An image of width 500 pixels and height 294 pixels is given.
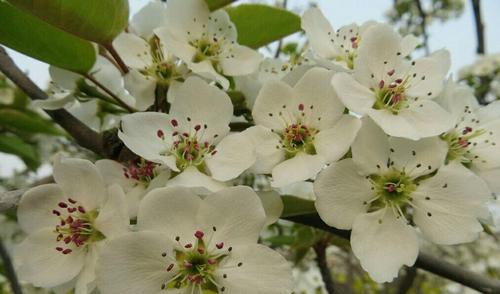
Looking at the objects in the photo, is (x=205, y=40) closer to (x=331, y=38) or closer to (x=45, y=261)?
(x=331, y=38)

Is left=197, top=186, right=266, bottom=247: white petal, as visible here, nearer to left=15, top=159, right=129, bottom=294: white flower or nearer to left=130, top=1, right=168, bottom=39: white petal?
left=15, top=159, right=129, bottom=294: white flower

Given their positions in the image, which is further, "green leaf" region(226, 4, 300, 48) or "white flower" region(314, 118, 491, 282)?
"green leaf" region(226, 4, 300, 48)

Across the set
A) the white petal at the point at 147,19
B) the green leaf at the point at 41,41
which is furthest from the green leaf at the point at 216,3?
the green leaf at the point at 41,41

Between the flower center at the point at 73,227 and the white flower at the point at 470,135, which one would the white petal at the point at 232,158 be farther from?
the white flower at the point at 470,135

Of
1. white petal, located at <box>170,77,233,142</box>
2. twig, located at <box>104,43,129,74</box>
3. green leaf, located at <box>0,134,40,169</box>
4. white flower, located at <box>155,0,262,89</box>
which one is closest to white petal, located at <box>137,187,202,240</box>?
white petal, located at <box>170,77,233,142</box>

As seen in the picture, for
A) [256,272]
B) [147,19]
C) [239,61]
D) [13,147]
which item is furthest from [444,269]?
[13,147]

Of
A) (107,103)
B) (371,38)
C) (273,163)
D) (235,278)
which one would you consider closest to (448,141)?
(371,38)
